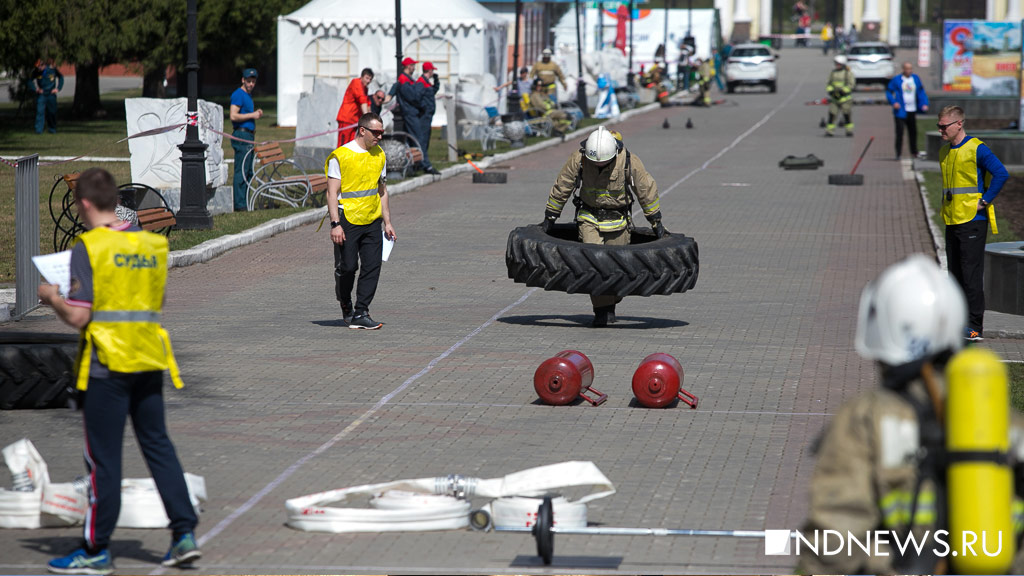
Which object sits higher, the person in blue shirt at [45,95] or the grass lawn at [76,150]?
the person in blue shirt at [45,95]

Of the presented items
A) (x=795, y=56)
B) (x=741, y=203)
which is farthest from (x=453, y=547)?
Answer: (x=795, y=56)

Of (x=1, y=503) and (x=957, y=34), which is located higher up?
(x=957, y=34)

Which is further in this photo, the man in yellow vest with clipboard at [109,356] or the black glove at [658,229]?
the black glove at [658,229]

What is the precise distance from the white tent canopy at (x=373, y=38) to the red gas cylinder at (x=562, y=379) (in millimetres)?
29086

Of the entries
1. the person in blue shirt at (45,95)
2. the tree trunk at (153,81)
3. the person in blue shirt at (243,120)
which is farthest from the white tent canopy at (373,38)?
the person in blue shirt at (243,120)

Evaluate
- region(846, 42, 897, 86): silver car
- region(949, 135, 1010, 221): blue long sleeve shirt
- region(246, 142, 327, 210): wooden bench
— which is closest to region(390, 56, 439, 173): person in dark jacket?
region(246, 142, 327, 210): wooden bench

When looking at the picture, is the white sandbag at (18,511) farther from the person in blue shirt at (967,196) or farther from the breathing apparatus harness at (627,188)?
the person in blue shirt at (967,196)

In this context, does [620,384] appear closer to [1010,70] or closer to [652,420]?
[652,420]

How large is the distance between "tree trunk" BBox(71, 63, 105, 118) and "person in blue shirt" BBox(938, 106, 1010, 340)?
3629 centimetres

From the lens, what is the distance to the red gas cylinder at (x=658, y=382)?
29.5 ft

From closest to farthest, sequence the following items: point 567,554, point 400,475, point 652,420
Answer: point 567,554, point 400,475, point 652,420

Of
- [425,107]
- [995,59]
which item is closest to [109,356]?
[425,107]

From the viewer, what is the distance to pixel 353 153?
38.1ft

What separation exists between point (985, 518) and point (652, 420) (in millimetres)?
5590
